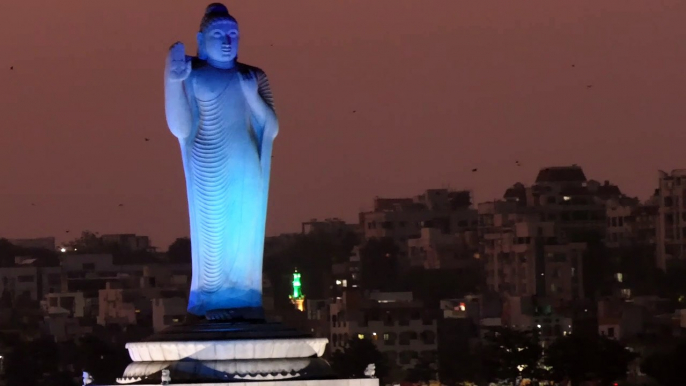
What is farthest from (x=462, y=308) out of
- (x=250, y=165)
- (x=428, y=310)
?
(x=250, y=165)

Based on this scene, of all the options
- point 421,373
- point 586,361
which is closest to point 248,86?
point 586,361

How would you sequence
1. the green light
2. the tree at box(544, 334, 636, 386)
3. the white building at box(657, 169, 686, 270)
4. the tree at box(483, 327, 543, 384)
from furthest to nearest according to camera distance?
the white building at box(657, 169, 686, 270) < the green light < the tree at box(483, 327, 543, 384) < the tree at box(544, 334, 636, 386)

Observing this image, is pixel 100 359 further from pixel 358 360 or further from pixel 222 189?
pixel 222 189

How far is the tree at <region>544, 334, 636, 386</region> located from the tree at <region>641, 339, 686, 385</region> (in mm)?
557

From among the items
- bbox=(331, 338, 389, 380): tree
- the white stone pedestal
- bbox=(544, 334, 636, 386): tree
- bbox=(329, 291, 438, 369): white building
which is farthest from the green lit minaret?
the white stone pedestal

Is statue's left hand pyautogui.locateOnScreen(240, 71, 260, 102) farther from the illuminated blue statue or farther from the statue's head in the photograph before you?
the statue's head

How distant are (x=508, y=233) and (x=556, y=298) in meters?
12.1

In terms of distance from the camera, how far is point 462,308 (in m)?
73.4

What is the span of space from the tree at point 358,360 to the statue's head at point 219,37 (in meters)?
29.5

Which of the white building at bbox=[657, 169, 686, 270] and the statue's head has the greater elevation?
the white building at bbox=[657, 169, 686, 270]

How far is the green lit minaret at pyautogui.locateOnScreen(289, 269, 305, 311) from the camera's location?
233 ft

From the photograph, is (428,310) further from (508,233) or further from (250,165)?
(250,165)

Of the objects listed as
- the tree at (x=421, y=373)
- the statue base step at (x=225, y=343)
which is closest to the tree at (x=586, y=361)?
the tree at (x=421, y=373)

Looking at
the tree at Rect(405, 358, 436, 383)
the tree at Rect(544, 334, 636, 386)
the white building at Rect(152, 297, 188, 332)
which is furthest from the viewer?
the white building at Rect(152, 297, 188, 332)
